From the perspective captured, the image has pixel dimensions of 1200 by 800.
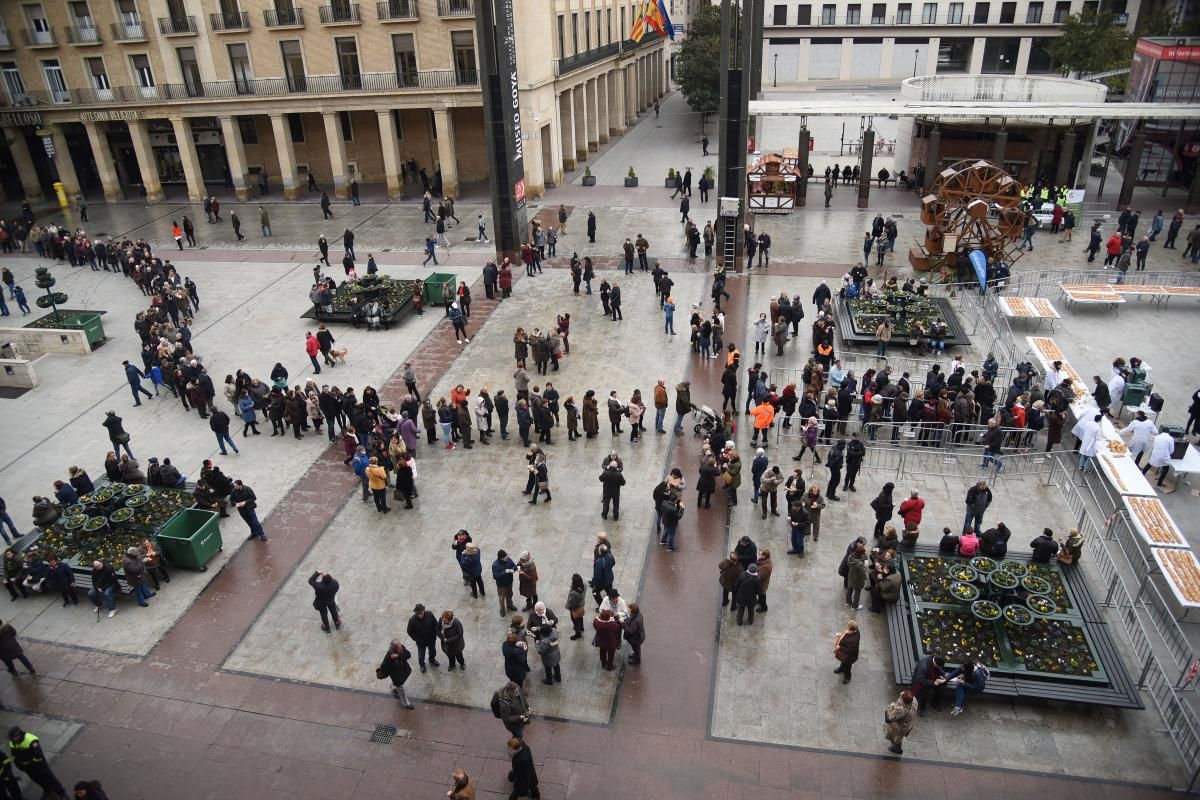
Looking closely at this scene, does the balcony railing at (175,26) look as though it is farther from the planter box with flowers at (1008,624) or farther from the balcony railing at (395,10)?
the planter box with flowers at (1008,624)

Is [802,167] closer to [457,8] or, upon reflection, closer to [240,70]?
[457,8]

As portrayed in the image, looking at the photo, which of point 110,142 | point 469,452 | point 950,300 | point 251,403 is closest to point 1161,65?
point 950,300

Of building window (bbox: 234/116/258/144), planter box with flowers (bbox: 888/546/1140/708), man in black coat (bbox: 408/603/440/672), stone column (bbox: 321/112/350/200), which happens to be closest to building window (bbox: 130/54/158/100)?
building window (bbox: 234/116/258/144)

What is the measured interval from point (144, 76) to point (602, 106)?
26.2 m

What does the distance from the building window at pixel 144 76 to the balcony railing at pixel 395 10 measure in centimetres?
1275

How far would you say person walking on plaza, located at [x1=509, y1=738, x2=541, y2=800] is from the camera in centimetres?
1017

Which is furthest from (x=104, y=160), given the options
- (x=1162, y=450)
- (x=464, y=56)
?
(x=1162, y=450)

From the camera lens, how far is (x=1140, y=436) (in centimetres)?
1733

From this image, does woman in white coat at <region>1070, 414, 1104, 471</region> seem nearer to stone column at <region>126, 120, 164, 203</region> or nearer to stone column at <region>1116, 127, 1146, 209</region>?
stone column at <region>1116, 127, 1146, 209</region>

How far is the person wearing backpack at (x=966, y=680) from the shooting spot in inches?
455

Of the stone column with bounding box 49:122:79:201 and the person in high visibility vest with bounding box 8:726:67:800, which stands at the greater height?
the stone column with bounding box 49:122:79:201

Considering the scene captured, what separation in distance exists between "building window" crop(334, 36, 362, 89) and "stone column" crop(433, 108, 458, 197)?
161 inches

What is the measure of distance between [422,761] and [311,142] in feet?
134

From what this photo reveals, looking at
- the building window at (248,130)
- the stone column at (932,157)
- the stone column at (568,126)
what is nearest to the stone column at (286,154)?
the building window at (248,130)
